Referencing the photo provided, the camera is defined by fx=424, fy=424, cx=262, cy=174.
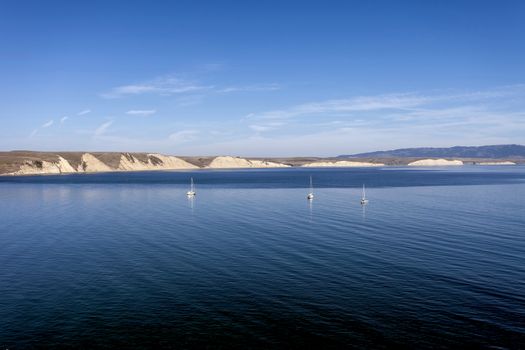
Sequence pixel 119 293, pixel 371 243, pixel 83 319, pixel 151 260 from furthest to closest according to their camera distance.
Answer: pixel 371 243, pixel 151 260, pixel 119 293, pixel 83 319

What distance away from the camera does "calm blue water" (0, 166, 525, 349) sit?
2306 cm

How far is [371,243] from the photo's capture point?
46500 mm

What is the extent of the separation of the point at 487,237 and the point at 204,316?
37855 mm

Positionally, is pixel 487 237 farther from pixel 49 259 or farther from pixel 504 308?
pixel 49 259

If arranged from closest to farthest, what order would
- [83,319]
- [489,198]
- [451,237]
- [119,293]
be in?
[83,319] < [119,293] < [451,237] < [489,198]

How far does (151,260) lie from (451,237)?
34.0 metres

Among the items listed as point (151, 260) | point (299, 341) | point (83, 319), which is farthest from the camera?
point (151, 260)

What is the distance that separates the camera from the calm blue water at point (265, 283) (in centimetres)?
2306

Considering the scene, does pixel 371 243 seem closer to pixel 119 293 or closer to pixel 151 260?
pixel 151 260

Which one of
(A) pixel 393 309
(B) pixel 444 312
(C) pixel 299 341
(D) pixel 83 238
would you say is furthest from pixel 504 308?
(D) pixel 83 238

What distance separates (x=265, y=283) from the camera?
105 ft

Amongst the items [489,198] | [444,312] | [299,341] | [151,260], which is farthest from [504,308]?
[489,198]

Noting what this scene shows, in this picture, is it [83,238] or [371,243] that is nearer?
[371,243]

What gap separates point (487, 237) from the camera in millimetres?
49156
